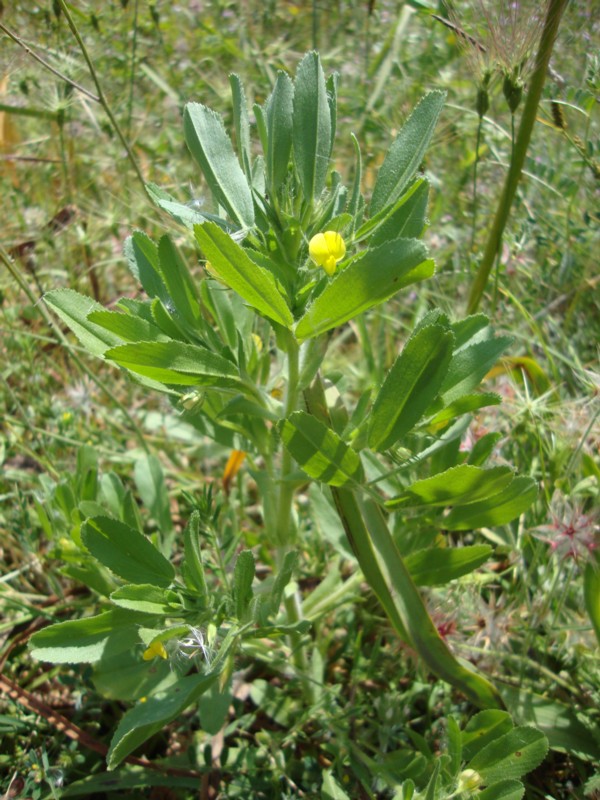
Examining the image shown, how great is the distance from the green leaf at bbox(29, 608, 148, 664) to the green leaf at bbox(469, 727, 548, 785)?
1.90ft

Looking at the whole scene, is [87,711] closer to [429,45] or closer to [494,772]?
[494,772]

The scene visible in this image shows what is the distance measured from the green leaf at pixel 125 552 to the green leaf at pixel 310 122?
57cm

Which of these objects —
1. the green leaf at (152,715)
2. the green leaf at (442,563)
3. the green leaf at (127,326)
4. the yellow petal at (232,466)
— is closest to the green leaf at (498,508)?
the green leaf at (442,563)

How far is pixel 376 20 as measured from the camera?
320cm

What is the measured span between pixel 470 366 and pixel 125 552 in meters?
0.60

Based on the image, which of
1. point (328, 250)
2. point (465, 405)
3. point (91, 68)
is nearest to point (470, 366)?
point (465, 405)

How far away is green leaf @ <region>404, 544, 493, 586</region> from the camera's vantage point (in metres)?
1.27

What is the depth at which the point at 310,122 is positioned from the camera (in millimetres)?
1104

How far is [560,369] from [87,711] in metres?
1.39

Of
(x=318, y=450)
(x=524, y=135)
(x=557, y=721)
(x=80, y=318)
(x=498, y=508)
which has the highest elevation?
(x=524, y=135)

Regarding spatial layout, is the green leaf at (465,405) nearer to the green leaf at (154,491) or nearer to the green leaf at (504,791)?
the green leaf at (504,791)

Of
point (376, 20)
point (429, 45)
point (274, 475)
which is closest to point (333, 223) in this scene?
point (274, 475)

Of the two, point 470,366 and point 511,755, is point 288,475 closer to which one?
point 470,366

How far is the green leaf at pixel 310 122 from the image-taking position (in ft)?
3.59
